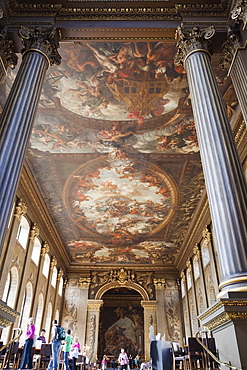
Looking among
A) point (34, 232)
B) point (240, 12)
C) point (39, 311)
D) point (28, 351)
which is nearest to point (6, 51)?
point (240, 12)

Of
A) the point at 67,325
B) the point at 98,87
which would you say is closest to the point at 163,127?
the point at 98,87

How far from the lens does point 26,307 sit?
49.4 ft

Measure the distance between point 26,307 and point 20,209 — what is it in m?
5.29

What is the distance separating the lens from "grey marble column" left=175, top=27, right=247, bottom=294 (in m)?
4.30

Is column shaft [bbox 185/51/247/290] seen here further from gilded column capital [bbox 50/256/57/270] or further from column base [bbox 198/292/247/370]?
gilded column capital [bbox 50/256/57/270]

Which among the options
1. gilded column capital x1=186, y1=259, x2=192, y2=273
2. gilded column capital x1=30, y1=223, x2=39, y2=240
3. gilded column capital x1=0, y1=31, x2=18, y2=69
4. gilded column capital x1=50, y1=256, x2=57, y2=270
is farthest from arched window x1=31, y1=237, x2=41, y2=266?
gilded column capital x1=0, y1=31, x2=18, y2=69

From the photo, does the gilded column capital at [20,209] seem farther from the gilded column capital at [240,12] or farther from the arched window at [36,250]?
the gilded column capital at [240,12]

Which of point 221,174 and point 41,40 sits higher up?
point 41,40

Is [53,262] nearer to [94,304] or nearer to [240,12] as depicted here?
[94,304]

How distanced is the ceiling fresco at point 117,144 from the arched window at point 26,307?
3832 mm

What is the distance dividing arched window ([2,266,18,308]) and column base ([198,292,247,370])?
37.1 ft

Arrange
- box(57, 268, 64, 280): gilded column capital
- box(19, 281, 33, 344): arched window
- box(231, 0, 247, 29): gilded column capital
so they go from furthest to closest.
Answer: box(57, 268, 64, 280): gilded column capital < box(19, 281, 33, 344): arched window < box(231, 0, 247, 29): gilded column capital

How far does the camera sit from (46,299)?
17703mm

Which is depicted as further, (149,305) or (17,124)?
A: (149,305)
